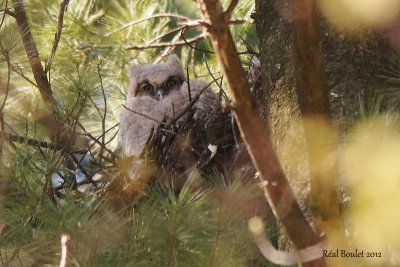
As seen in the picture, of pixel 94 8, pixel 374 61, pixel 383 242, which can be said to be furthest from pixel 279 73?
pixel 94 8

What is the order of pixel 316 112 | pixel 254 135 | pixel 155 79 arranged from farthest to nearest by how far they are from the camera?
pixel 155 79 < pixel 316 112 < pixel 254 135

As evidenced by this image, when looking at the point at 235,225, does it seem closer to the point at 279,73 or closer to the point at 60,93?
the point at 279,73

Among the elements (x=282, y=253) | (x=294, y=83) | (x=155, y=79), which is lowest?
(x=282, y=253)

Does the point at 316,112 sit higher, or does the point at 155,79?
the point at 316,112

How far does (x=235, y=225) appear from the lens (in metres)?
1.78

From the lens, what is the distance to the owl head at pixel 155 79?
3.37 meters

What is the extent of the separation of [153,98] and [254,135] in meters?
2.10

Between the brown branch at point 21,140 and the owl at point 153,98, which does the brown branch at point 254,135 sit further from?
the owl at point 153,98

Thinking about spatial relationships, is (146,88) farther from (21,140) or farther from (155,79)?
A: (21,140)

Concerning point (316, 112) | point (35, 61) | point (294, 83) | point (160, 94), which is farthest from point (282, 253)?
point (160, 94)

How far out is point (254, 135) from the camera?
1.32 m

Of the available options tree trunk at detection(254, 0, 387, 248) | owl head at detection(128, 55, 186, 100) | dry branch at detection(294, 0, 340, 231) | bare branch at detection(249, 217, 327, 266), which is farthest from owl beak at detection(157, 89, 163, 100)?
dry branch at detection(294, 0, 340, 231)

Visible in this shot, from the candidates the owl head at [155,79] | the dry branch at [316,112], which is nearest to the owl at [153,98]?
the owl head at [155,79]

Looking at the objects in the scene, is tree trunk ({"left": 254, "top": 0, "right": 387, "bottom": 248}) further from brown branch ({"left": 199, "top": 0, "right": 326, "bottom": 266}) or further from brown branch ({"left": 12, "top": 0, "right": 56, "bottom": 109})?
brown branch ({"left": 12, "top": 0, "right": 56, "bottom": 109})
